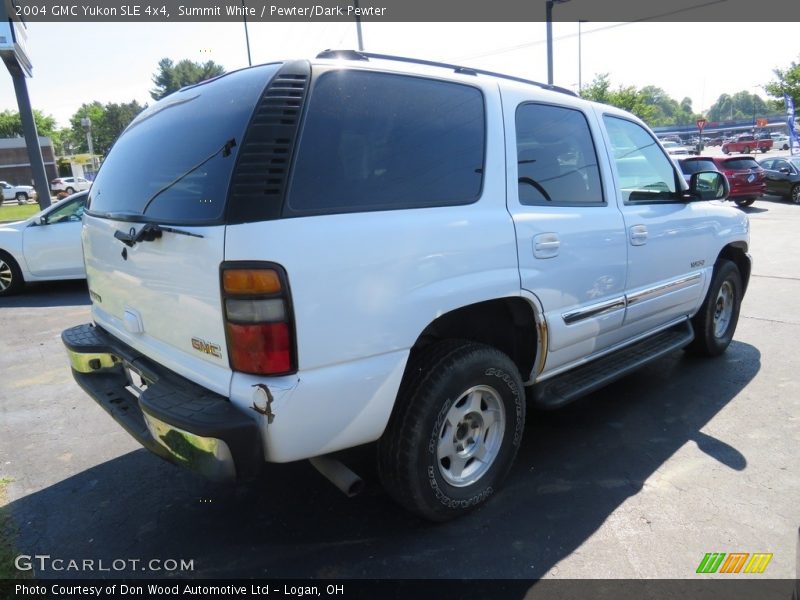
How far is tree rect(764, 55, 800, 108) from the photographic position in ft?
94.4

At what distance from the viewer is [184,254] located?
2.14 meters

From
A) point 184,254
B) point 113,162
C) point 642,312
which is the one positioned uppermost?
point 113,162

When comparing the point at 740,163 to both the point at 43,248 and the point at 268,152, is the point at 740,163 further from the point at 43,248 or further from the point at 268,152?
the point at 268,152

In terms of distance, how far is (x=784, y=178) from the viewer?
61.1 ft

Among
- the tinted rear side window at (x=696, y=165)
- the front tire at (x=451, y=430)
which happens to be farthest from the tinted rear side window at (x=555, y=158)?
the tinted rear side window at (x=696, y=165)

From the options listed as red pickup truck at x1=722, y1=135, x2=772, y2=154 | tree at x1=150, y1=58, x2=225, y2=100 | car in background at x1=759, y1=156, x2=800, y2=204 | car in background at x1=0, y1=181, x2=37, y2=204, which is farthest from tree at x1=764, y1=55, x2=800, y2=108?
tree at x1=150, y1=58, x2=225, y2=100

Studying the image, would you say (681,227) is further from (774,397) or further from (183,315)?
(183,315)

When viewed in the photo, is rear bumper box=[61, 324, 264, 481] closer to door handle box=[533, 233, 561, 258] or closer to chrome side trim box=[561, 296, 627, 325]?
door handle box=[533, 233, 561, 258]

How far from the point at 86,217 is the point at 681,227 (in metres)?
3.81

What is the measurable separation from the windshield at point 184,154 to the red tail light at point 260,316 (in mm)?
266

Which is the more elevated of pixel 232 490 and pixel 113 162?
pixel 113 162

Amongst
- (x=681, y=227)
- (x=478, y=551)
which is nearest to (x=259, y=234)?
(x=478, y=551)

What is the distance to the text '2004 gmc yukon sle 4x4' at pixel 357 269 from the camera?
2.03 m

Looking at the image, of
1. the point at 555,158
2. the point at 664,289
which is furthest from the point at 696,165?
the point at 555,158
